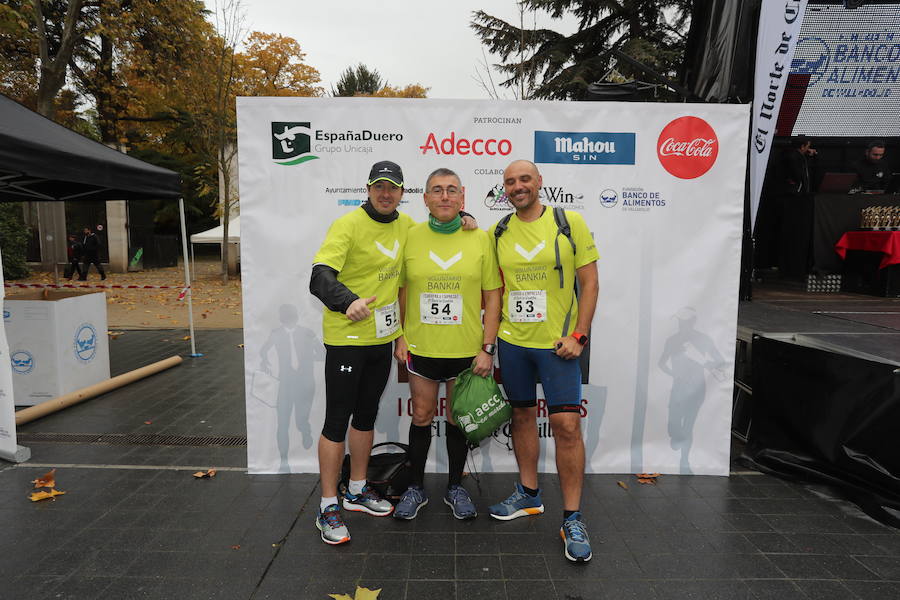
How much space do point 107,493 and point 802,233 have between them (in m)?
9.79

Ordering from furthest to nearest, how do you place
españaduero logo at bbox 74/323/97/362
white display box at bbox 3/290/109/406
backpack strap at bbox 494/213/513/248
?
españaduero logo at bbox 74/323/97/362
white display box at bbox 3/290/109/406
backpack strap at bbox 494/213/513/248

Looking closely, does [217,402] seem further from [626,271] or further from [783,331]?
[783,331]

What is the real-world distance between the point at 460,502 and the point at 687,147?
2.69 meters

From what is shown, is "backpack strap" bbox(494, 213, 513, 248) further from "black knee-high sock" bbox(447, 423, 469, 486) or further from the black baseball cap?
"black knee-high sock" bbox(447, 423, 469, 486)

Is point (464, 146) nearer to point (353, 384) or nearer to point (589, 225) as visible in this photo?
point (589, 225)

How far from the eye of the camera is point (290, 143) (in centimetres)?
346

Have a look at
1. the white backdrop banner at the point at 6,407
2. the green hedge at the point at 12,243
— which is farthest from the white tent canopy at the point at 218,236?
the white backdrop banner at the point at 6,407

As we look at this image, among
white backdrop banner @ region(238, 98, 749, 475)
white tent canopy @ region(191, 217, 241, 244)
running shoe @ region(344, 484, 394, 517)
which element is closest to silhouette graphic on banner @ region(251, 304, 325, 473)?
white backdrop banner @ region(238, 98, 749, 475)

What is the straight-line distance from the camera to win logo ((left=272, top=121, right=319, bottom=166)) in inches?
136

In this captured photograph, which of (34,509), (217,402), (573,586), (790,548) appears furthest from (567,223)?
Answer: (217,402)

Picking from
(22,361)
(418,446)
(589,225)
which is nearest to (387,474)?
(418,446)

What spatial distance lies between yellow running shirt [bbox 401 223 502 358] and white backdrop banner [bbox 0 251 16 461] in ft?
9.84

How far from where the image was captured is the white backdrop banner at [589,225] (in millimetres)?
3471

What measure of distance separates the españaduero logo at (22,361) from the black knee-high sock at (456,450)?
4.50m
